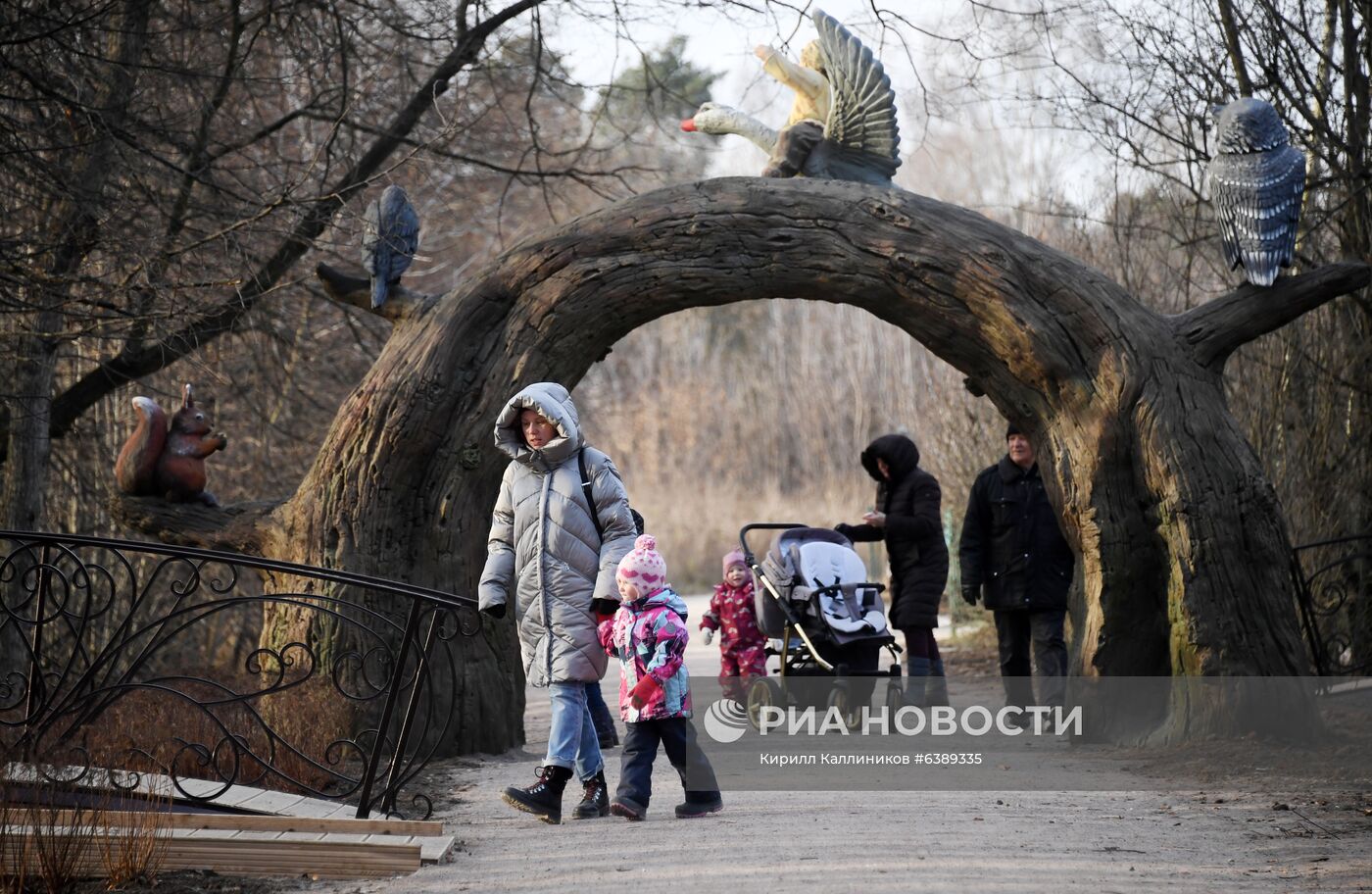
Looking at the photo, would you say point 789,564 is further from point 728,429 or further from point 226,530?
point 728,429

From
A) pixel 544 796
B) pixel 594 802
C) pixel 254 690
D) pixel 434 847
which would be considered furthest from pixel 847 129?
pixel 434 847

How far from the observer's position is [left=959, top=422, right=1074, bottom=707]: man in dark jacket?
30.0ft

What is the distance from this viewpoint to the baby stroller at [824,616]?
9.01 metres

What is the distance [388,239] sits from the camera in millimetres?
8844

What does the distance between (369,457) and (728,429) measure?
30.7 metres

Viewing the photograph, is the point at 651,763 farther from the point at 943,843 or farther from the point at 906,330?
the point at 906,330

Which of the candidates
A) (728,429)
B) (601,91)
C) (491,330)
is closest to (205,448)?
(491,330)

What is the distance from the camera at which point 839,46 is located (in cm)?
902

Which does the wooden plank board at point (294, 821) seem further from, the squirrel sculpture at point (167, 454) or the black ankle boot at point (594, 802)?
the squirrel sculpture at point (167, 454)

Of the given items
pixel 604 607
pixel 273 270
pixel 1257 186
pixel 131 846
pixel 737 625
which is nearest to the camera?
pixel 131 846

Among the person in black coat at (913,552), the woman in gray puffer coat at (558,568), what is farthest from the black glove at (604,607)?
the person in black coat at (913,552)

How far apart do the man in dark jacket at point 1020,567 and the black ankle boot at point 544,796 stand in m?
3.77

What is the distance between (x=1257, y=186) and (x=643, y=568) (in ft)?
14.4

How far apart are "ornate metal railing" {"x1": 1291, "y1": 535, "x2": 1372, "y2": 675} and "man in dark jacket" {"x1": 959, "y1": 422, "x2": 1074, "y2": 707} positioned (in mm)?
2224
